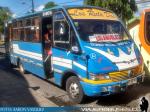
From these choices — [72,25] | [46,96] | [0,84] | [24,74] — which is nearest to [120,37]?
[72,25]

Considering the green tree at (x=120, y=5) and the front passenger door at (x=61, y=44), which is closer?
the front passenger door at (x=61, y=44)

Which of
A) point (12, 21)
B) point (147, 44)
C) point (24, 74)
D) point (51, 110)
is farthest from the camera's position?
point (12, 21)

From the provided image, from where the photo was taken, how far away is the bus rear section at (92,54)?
8172 mm

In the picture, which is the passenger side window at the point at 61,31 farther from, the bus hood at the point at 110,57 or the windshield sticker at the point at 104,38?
the bus hood at the point at 110,57

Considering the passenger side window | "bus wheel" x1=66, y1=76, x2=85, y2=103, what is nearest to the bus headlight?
"bus wheel" x1=66, y1=76, x2=85, y2=103

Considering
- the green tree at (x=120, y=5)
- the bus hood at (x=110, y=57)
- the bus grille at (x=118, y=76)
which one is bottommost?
the bus grille at (x=118, y=76)

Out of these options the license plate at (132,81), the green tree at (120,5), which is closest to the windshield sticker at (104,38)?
the license plate at (132,81)

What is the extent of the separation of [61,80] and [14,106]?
171cm

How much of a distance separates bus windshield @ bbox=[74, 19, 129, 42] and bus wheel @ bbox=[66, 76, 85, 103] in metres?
1.23

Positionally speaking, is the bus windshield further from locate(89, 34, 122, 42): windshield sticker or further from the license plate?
the license plate

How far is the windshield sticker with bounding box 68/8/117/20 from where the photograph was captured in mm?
9344

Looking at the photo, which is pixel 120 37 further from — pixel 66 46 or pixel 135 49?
pixel 66 46

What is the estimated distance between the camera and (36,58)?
1193 cm

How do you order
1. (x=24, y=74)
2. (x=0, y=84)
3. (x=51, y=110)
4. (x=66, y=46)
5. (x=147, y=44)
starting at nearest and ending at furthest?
1. (x=51, y=110)
2. (x=66, y=46)
3. (x=147, y=44)
4. (x=0, y=84)
5. (x=24, y=74)
